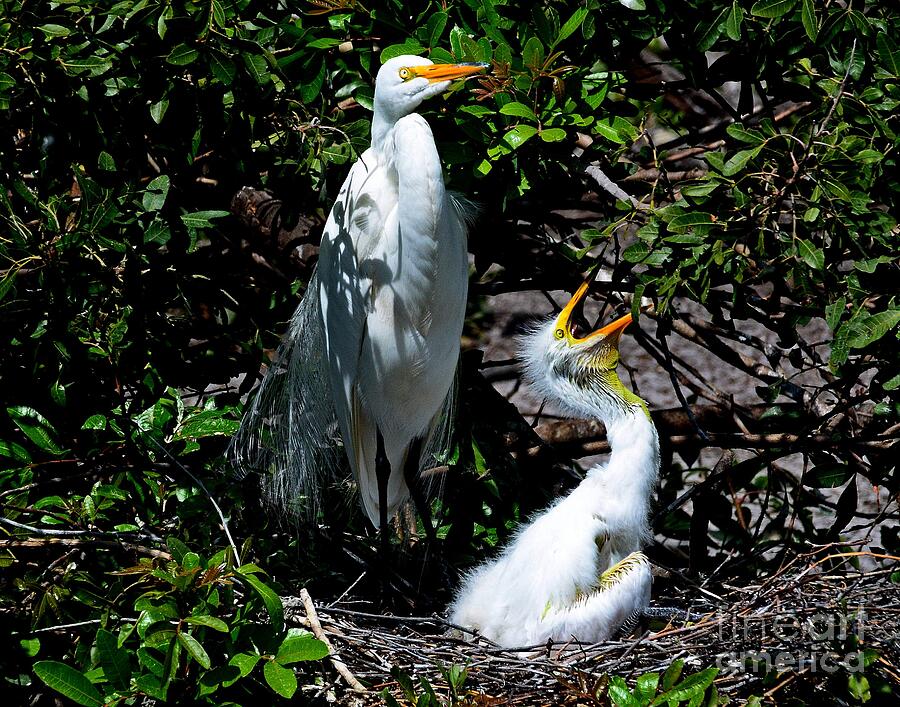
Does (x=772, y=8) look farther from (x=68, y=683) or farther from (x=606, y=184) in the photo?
(x=68, y=683)

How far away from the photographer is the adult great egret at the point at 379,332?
229 centimetres

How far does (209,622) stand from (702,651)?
44.5 inches

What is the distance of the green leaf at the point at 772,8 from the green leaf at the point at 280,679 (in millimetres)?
1591

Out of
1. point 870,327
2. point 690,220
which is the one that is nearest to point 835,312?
point 870,327

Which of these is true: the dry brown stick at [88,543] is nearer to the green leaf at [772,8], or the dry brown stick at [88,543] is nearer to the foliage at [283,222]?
the foliage at [283,222]

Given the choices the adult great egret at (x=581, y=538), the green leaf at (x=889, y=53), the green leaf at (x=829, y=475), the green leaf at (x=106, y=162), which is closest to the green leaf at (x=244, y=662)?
the adult great egret at (x=581, y=538)

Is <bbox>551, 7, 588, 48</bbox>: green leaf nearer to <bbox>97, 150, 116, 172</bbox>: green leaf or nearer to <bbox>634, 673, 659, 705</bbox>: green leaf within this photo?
<bbox>97, 150, 116, 172</bbox>: green leaf

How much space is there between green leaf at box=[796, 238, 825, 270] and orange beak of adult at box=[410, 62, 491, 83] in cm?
79

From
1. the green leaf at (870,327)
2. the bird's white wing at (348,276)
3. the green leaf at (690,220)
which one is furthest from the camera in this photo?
the bird's white wing at (348,276)

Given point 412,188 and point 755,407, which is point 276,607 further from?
point 755,407

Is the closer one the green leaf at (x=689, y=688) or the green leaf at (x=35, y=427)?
the green leaf at (x=689, y=688)

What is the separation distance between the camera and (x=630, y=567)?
2.36 metres

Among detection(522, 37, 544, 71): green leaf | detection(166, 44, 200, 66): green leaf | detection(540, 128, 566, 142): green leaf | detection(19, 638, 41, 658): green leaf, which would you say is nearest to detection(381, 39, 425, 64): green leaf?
detection(522, 37, 544, 71): green leaf

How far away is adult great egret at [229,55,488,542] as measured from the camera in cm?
229
